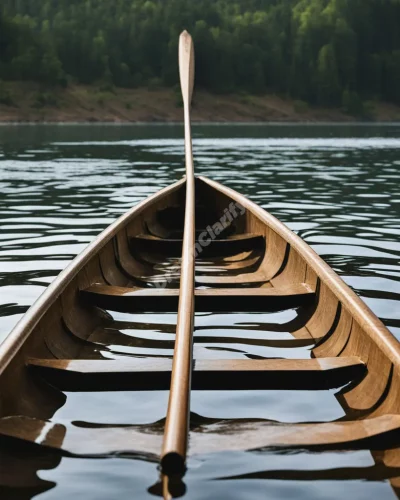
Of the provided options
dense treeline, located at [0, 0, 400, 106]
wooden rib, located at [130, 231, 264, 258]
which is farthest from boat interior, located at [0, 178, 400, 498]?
dense treeline, located at [0, 0, 400, 106]

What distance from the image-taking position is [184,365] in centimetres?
405

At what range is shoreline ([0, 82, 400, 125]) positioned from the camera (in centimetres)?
8231

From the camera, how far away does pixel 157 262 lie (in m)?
9.08

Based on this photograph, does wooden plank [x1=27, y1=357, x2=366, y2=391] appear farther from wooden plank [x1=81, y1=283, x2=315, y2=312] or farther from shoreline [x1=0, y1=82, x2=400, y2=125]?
shoreline [x1=0, y1=82, x2=400, y2=125]

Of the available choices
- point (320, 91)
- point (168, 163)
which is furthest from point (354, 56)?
point (168, 163)

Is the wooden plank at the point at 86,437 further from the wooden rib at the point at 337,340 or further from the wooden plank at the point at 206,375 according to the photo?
the wooden rib at the point at 337,340

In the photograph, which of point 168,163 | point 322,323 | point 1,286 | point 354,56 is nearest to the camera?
point 322,323

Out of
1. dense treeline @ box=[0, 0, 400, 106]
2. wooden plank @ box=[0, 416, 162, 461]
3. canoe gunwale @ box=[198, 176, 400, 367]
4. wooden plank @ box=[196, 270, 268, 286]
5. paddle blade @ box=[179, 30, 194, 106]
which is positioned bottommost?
A: wooden plank @ box=[196, 270, 268, 286]

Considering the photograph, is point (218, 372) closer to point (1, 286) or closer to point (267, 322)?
point (267, 322)

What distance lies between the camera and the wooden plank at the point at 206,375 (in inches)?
182

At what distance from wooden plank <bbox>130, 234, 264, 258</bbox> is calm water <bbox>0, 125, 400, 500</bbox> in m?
0.96

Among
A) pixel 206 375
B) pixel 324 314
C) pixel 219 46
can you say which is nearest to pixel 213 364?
pixel 206 375

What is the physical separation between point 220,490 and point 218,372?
0.97m

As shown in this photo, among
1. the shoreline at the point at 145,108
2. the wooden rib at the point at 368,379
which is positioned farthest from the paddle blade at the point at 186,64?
the shoreline at the point at 145,108
